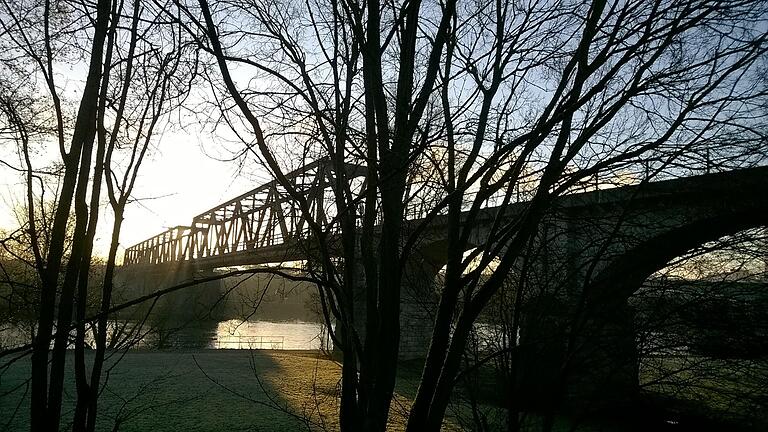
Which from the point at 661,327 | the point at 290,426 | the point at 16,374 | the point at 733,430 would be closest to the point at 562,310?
the point at 661,327

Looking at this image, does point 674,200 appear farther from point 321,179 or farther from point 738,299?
point 321,179

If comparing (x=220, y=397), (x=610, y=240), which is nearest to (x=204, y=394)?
(x=220, y=397)

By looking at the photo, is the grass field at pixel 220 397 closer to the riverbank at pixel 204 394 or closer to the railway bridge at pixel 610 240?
the riverbank at pixel 204 394

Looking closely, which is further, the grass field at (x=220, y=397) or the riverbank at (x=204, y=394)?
the riverbank at (x=204, y=394)

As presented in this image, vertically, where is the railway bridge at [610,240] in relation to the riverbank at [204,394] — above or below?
above

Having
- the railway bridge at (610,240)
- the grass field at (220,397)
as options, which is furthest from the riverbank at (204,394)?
the railway bridge at (610,240)

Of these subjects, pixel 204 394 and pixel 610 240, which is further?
pixel 204 394

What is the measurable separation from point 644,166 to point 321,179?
77.2 inches

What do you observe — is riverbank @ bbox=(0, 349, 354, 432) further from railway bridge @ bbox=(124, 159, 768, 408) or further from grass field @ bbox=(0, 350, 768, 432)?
railway bridge @ bbox=(124, 159, 768, 408)

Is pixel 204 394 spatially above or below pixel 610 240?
below

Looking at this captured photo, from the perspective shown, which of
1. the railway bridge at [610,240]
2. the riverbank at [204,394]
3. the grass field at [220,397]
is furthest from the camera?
the riverbank at [204,394]

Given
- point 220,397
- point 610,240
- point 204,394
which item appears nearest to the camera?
point 610,240

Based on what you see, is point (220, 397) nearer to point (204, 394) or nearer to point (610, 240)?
point (204, 394)

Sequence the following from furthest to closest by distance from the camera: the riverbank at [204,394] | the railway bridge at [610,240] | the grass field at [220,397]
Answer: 1. the riverbank at [204,394]
2. the grass field at [220,397]
3. the railway bridge at [610,240]
